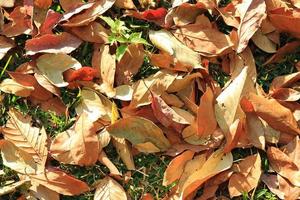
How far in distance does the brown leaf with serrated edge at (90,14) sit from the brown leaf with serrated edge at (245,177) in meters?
0.70

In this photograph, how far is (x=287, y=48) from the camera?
230 centimetres

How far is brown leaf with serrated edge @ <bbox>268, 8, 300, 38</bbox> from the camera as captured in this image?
2.25m

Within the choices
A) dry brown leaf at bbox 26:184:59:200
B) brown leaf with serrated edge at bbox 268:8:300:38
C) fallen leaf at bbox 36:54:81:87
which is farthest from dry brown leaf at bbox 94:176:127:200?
brown leaf with serrated edge at bbox 268:8:300:38

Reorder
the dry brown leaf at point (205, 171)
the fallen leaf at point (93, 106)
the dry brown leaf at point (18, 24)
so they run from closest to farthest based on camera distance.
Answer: the dry brown leaf at point (205, 171) < the fallen leaf at point (93, 106) < the dry brown leaf at point (18, 24)

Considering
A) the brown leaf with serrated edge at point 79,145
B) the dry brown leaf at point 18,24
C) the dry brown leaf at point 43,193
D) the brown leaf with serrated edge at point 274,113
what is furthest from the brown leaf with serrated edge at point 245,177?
the dry brown leaf at point 18,24

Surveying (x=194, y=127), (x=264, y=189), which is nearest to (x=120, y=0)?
(x=194, y=127)

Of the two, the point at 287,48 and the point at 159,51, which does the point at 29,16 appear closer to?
the point at 159,51

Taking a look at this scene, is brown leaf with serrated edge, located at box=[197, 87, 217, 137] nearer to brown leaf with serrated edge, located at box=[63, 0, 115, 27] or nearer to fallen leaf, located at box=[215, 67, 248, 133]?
fallen leaf, located at box=[215, 67, 248, 133]

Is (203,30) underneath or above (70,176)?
above

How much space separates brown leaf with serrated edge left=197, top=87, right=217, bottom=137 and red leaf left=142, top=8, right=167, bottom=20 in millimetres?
326

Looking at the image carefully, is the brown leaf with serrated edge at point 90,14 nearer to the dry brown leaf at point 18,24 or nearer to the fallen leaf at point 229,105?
the dry brown leaf at point 18,24

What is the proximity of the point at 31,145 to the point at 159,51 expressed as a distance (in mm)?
534

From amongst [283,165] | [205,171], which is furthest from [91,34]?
[283,165]

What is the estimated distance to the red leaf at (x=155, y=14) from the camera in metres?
2.32
